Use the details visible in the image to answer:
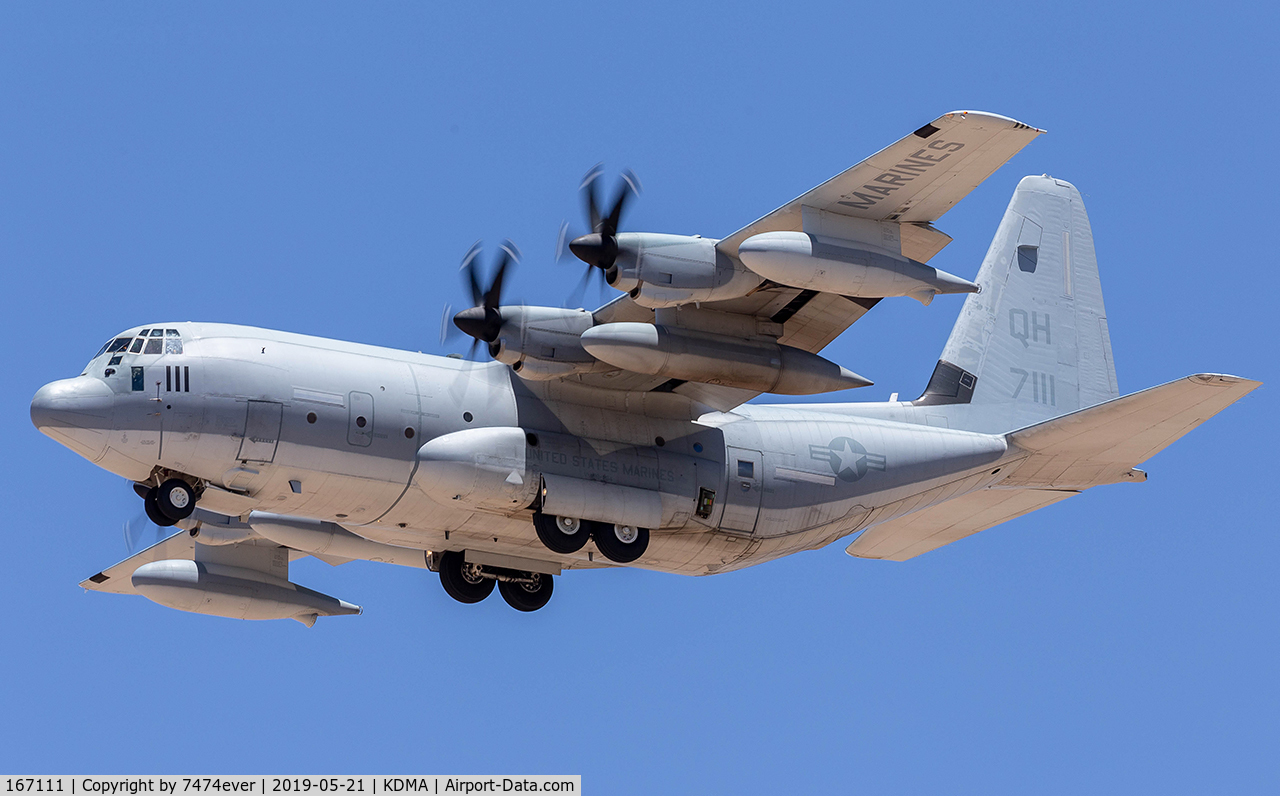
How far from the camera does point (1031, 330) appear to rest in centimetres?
2636

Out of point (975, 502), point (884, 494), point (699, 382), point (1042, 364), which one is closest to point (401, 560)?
point (699, 382)

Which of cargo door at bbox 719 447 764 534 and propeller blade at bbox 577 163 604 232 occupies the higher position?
propeller blade at bbox 577 163 604 232

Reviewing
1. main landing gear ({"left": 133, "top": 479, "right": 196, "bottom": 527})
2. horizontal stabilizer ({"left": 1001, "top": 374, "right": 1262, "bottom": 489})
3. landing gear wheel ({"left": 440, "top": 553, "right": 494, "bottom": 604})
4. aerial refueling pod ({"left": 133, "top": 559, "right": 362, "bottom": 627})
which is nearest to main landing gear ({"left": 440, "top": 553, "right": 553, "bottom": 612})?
landing gear wheel ({"left": 440, "top": 553, "right": 494, "bottom": 604})

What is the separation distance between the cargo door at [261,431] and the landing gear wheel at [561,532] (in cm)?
350

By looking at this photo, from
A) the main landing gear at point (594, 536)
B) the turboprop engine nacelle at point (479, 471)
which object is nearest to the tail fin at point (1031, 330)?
the main landing gear at point (594, 536)

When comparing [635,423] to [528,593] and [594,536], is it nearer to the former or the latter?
[594,536]

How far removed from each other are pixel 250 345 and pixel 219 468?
1580 millimetres

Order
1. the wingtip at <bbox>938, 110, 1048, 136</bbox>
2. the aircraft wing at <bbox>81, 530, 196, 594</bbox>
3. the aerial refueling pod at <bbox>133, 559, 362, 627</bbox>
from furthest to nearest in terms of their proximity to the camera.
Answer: the aircraft wing at <bbox>81, 530, 196, 594</bbox>, the aerial refueling pod at <bbox>133, 559, 362, 627</bbox>, the wingtip at <bbox>938, 110, 1048, 136</bbox>

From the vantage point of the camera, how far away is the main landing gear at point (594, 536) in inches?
857

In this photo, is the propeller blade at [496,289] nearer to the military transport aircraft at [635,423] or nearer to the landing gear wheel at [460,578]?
the military transport aircraft at [635,423]

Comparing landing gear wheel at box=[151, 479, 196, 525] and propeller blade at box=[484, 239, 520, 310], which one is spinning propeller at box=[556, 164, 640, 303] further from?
landing gear wheel at box=[151, 479, 196, 525]
